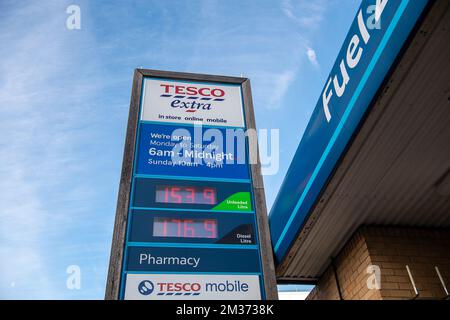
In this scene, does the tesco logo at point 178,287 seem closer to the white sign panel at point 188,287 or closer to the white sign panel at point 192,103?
the white sign panel at point 188,287

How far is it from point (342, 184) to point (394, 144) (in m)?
0.82

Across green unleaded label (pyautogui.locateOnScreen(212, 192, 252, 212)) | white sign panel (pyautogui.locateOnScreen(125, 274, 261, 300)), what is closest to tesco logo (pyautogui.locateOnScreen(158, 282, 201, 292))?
white sign panel (pyautogui.locateOnScreen(125, 274, 261, 300))

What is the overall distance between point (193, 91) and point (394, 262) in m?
3.62

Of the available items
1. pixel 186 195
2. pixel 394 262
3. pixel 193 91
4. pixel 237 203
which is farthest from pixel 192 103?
pixel 394 262

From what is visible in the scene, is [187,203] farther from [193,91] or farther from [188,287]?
[193,91]

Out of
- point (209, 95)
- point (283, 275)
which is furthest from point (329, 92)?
point (283, 275)

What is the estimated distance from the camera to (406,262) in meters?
6.23

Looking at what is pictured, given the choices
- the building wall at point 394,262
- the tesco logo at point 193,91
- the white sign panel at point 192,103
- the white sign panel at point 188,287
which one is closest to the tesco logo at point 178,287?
the white sign panel at point 188,287

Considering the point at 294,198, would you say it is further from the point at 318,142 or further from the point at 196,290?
the point at 196,290

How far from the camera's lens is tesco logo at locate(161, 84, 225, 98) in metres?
5.67

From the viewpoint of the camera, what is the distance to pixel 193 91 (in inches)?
225

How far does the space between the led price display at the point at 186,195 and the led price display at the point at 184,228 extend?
0.76 feet

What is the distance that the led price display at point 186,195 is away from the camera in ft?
14.5

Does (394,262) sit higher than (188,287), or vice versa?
(394,262)
